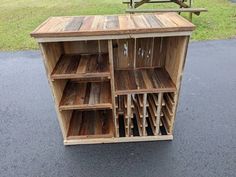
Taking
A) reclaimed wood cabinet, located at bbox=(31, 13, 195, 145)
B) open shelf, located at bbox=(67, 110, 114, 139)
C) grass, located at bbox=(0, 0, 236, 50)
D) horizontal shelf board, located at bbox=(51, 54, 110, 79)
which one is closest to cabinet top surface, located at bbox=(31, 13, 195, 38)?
reclaimed wood cabinet, located at bbox=(31, 13, 195, 145)

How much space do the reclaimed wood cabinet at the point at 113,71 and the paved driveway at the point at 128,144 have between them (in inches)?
6.3

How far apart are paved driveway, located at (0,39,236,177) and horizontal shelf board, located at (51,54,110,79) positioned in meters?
0.76

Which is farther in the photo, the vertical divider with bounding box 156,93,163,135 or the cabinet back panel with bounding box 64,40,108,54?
the cabinet back panel with bounding box 64,40,108,54

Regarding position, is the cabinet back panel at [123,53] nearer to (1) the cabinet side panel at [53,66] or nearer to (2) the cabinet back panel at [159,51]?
(2) the cabinet back panel at [159,51]

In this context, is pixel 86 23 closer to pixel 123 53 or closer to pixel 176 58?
pixel 123 53

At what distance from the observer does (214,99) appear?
2.73 metres

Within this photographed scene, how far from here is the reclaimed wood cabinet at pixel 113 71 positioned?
1.63 metres

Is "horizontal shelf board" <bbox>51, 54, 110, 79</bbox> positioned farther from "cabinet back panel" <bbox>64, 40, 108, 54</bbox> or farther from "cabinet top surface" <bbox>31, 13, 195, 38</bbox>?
"cabinet top surface" <bbox>31, 13, 195, 38</bbox>

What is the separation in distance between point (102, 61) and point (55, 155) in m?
0.95

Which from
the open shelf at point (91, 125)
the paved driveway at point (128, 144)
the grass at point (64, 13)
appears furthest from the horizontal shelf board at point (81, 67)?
the grass at point (64, 13)

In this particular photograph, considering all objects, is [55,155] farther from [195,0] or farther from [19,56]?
[195,0]

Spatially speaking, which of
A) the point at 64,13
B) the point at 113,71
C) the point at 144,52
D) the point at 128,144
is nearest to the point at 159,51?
the point at 144,52

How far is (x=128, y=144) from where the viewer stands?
7.09ft

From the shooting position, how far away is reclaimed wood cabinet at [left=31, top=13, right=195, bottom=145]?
1.63 metres
